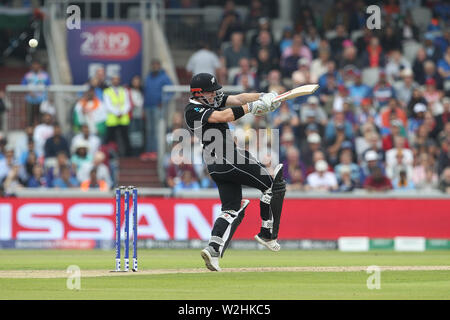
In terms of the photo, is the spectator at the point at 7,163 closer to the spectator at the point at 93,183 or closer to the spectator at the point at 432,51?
the spectator at the point at 93,183

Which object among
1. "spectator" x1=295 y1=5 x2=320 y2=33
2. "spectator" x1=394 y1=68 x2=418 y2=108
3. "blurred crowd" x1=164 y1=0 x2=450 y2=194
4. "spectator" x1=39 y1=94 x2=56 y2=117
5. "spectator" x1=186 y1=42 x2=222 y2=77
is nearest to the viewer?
"blurred crowd" x1=164 y1=0 x2=450 y2=194

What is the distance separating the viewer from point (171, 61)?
26.0 m

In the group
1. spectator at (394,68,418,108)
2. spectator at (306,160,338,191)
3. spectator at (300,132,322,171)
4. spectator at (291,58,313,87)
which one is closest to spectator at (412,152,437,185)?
spectator at (306,160,338,191)

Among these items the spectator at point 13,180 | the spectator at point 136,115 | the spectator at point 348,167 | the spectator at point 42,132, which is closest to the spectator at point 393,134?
the spectator at point 348,167

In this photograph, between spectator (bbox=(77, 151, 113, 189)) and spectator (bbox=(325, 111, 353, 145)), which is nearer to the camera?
spectator (bbox=(77, 151, 113, 189))

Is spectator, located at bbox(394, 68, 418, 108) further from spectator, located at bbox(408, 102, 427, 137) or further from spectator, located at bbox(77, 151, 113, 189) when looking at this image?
spectator, located at bbox(77, 151, 113, 189)

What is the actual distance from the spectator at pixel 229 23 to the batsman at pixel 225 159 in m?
12.8

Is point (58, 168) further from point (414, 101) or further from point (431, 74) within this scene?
point (431, 74)

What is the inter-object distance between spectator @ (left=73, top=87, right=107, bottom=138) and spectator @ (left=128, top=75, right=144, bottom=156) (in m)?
0.65

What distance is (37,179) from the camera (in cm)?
2158

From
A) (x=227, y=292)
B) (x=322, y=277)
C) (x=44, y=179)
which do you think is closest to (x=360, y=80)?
(x=44, y=179)

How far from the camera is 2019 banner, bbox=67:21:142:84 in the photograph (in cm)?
2545

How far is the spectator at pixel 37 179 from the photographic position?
21547 millimetres

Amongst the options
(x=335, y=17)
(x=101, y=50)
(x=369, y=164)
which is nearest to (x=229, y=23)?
(x=335, y=17)
